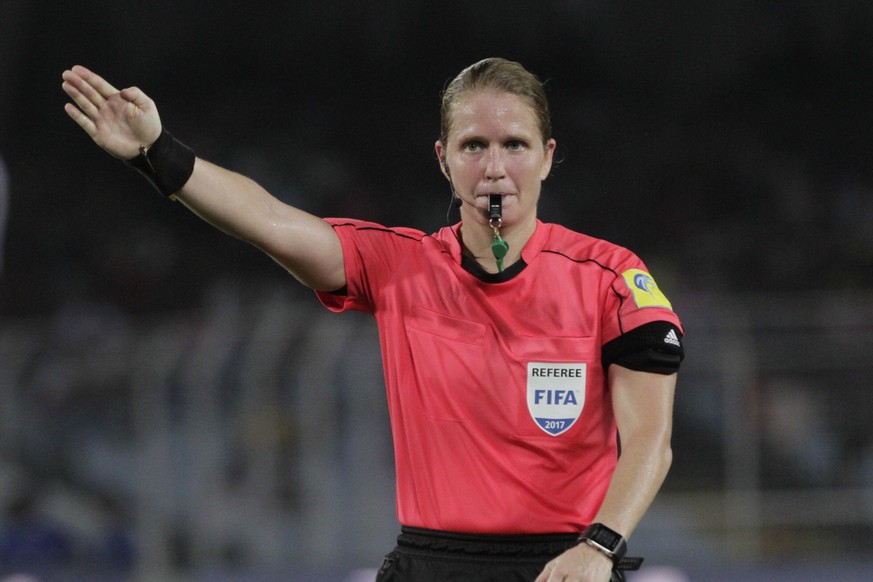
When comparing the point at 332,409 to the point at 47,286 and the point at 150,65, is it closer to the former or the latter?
the point at 47,286

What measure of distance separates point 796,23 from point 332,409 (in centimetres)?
1040

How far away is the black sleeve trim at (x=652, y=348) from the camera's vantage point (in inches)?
127

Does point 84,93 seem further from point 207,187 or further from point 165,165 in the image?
point 207,187

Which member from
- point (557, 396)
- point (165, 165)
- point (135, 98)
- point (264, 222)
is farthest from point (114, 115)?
point (557, 396)

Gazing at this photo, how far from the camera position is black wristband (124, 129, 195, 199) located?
3.19 meters

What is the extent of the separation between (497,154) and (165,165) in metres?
0.85

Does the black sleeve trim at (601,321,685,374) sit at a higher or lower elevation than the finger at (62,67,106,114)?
lower

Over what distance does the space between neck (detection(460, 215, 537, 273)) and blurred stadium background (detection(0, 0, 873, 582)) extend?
173 inches

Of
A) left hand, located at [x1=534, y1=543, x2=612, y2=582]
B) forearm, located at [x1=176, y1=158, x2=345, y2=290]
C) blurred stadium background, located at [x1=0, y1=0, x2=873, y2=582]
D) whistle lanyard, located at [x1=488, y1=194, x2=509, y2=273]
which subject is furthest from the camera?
blurred stadium background, located at [x1=0, y1=0, x2=873, y2=582]

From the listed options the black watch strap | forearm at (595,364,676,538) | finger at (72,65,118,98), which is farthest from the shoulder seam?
finger at (72,65,118,98)

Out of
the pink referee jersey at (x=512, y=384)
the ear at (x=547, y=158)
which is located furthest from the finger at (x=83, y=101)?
the ear at (x=547, y=158)

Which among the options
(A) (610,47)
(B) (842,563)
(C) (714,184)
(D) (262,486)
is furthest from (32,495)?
(A) (610,47)

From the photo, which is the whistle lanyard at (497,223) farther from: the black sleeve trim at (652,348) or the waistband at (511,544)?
the waistband at (511,544)

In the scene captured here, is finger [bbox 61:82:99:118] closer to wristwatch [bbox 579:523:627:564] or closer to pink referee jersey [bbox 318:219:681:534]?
pink referee jersey [bbox 318:219:681:534]
